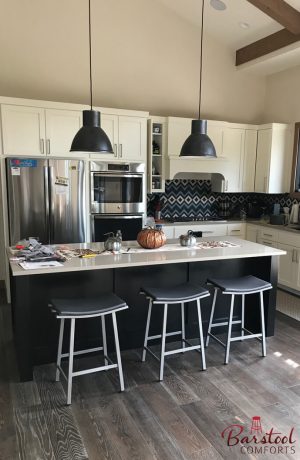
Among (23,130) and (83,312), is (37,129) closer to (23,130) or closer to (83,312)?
(23,130)

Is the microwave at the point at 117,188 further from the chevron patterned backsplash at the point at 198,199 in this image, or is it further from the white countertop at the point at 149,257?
the white countertop at the point at 149,257

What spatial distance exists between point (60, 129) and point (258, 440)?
366 cm

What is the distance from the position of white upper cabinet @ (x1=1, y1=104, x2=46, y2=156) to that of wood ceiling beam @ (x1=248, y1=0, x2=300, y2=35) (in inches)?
107

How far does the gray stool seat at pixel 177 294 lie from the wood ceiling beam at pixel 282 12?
3211 millimetres

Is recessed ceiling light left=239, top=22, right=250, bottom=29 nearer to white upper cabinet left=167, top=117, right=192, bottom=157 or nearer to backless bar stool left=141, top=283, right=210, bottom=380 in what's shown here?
white upper cabinet left=167, top=117, right=192, bottom=157

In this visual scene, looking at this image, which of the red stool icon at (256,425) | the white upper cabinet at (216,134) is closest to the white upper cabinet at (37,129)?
the white upper cabinet at (216,134)

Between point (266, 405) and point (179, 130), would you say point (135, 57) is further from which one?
point (266, 405)

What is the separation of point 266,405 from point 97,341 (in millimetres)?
1411

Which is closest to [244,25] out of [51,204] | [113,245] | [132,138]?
[132,138]

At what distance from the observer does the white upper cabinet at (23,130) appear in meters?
4.10

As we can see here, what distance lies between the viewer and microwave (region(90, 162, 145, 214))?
4543 millimetres

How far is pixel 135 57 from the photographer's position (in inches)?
202

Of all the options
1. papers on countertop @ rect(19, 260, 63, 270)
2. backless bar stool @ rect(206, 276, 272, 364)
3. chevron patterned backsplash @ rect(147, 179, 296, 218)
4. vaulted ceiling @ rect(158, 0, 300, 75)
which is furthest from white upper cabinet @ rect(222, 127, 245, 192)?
papers on countertop @ rect(19, 260, 63, 270)

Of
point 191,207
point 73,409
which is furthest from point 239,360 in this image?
point 191,207
